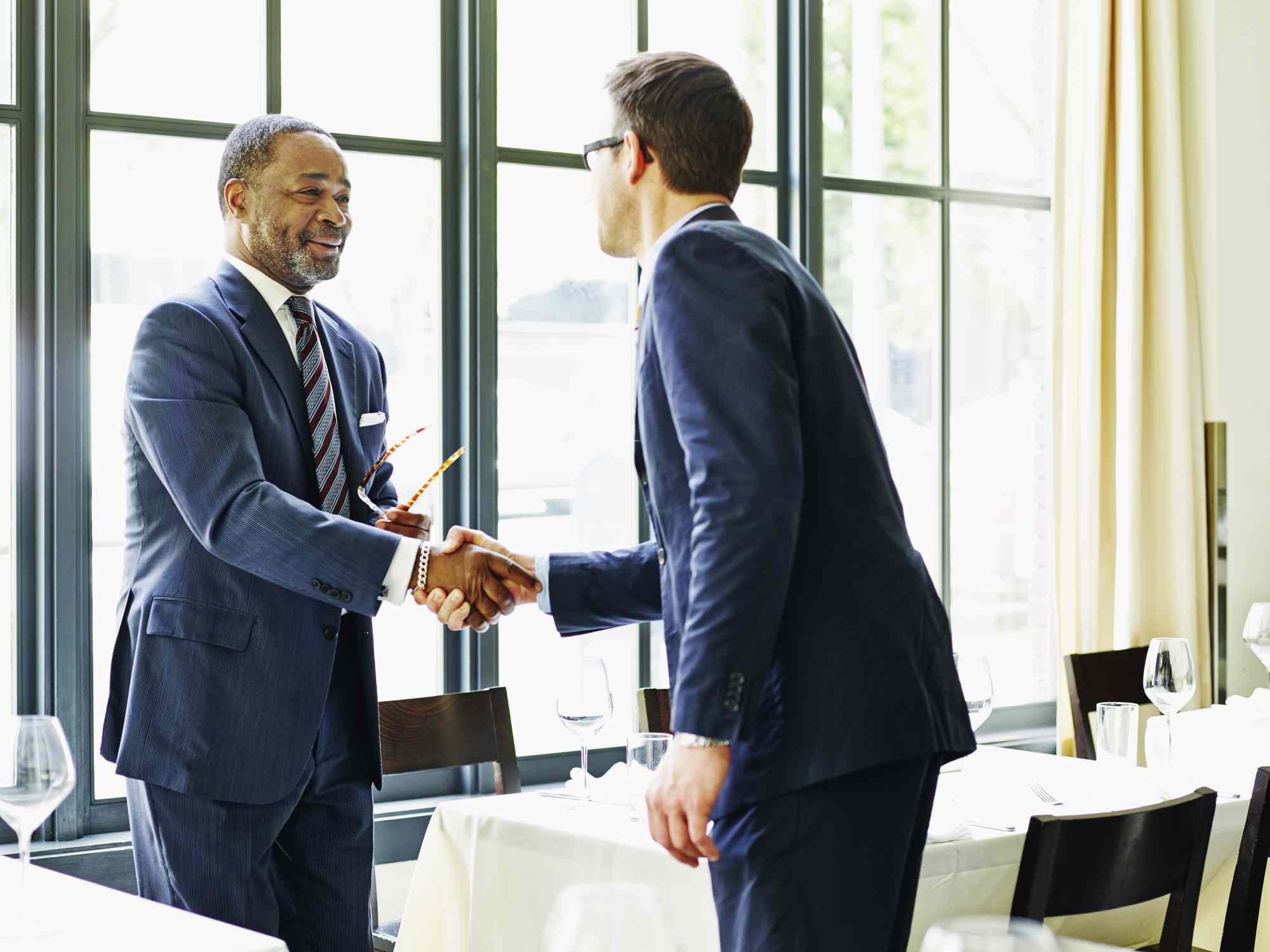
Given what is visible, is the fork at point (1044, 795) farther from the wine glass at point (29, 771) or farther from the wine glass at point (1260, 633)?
the wine glass at point (29, 771)

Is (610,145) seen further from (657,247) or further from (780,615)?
(780,615)

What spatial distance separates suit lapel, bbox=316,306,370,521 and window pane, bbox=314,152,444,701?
3.04 feet

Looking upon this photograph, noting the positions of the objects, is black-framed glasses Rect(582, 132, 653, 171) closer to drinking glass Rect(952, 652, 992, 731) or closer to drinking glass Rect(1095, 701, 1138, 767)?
drinking glass Rect(952, 652, 992, 731)

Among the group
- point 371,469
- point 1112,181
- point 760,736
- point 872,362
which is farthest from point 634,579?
point 1112,181

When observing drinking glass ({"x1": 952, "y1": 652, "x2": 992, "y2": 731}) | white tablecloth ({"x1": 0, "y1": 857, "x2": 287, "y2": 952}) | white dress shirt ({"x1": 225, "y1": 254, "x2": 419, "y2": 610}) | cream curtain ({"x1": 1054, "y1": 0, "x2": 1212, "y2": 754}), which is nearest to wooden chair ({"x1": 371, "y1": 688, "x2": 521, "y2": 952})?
white dress shirt ({"x1": 225, "y1": 254, "x2": 419, "y2": 610})

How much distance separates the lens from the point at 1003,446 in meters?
4.32

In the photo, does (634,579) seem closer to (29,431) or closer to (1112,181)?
(29,431)

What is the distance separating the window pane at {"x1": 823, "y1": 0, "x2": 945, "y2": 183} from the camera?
399 centimetres

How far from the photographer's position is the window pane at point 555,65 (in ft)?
11.7

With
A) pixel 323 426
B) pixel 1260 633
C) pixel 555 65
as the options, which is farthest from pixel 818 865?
pixel 555 65

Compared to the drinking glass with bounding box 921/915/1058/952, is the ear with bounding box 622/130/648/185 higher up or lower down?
higher up

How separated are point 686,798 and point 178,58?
2448 mm

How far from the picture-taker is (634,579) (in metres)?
1.98

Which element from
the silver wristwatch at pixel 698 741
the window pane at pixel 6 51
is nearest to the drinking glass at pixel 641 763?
the silver wristwatch at pixel 698 741
